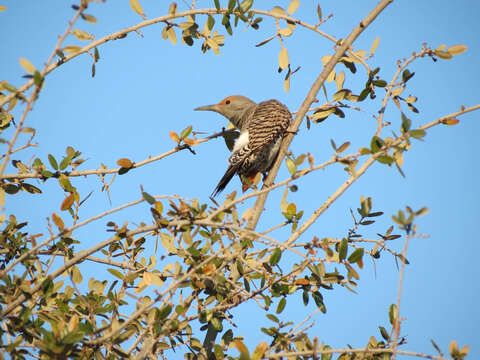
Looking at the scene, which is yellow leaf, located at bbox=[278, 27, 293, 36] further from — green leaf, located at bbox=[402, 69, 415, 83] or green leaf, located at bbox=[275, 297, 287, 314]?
green leaf, located at bbox=[275, 297, 287, 314]

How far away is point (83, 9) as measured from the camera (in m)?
2.56

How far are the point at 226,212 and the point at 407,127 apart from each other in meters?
1.11

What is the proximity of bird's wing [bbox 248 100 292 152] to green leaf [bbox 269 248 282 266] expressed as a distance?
96.4 inches

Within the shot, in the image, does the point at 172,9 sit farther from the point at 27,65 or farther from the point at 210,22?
the point at 27,65

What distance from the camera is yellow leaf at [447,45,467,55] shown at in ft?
10.2

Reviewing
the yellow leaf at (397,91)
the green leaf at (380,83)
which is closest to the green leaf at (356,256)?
the yellow leaf at (397,91)

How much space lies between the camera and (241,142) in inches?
218

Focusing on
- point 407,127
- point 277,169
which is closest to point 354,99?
point 277,169

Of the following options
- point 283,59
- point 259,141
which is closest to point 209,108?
point 259,141

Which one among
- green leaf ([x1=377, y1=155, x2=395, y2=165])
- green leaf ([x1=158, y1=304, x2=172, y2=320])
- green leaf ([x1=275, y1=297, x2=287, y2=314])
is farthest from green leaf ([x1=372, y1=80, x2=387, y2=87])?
green leaf ([x1=158, y1=304, x2=172, y2=320])

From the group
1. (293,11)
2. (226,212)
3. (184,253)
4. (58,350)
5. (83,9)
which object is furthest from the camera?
(293,11)

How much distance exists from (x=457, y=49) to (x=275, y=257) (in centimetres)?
175

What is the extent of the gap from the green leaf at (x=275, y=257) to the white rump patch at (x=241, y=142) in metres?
2.61

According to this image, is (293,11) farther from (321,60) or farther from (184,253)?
(184,253)
